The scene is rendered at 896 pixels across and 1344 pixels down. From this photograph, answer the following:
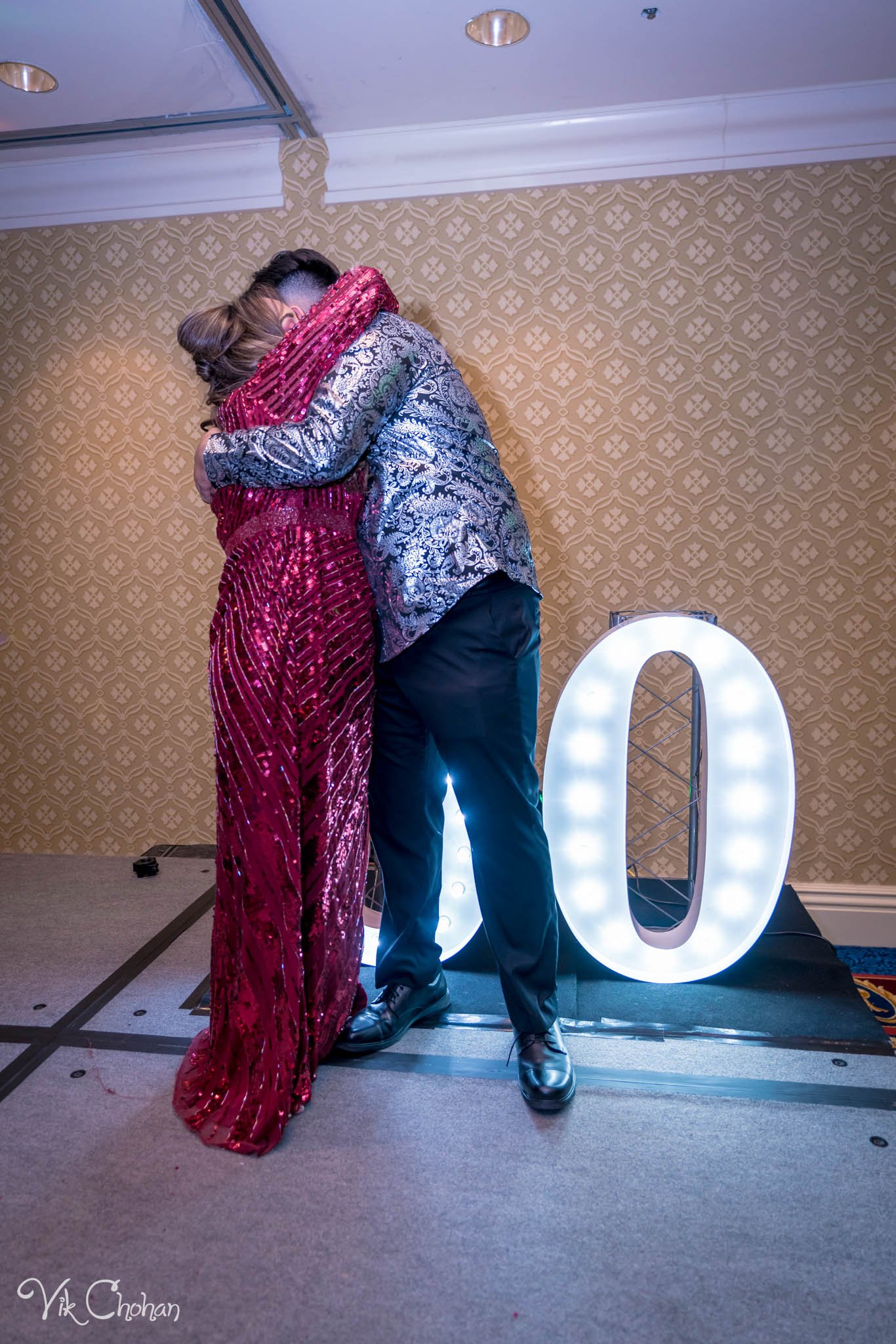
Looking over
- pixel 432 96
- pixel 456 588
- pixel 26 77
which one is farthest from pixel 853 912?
pixel 26 77

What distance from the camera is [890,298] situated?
2.30m

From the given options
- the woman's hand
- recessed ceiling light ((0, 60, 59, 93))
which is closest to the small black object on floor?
the woman's hand

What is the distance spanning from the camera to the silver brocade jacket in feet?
4.54

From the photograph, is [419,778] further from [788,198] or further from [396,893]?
[788,198]

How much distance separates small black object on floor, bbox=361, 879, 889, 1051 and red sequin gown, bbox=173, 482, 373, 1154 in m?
0.46

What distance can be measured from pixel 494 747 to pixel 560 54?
1662mm

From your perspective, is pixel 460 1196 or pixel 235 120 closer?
pixel 460 1196

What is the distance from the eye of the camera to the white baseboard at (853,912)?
2.46 metres

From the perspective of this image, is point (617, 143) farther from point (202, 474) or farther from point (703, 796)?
point (703, 796)

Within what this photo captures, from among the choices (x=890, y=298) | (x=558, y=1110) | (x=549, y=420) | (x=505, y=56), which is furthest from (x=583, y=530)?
(x=558, y=1110)

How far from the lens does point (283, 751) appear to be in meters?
1.42

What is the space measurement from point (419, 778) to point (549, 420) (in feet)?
4.06

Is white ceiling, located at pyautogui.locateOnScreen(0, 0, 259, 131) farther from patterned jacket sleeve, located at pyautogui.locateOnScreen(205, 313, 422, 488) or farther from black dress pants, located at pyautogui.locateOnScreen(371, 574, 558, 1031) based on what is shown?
black dress pants, located at pyautogui.locateOnScreen(371, 574, 558, 1031)

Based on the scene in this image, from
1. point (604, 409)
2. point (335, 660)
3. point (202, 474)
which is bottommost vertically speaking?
point (335, 660)
